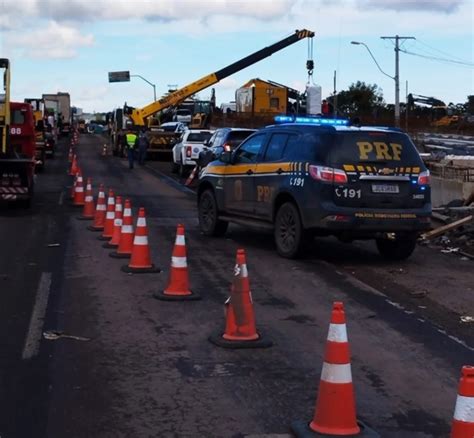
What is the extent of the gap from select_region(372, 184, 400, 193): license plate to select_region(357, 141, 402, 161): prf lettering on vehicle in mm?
370

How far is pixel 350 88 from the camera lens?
107500 mm

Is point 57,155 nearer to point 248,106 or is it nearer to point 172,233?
point 248,106

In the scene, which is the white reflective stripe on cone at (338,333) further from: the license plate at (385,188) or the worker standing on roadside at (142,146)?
the worker standing on roadside at (142,146)

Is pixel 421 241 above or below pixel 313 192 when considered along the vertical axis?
below

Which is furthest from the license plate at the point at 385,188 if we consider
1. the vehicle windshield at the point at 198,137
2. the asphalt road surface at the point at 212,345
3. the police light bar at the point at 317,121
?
the vehicle windshield at the point at 198,137

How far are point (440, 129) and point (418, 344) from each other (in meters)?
61.6

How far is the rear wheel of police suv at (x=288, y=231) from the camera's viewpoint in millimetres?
12531

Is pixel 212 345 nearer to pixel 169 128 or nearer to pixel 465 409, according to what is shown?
pixel 465 409

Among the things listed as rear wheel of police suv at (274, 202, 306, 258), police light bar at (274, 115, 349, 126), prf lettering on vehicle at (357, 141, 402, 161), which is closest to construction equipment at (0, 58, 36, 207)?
police light bar at (274, 115, 349, 126)

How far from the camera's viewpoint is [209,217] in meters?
15.5

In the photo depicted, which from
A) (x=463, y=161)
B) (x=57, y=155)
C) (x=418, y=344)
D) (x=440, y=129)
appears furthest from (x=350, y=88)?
(x=418, y=344)

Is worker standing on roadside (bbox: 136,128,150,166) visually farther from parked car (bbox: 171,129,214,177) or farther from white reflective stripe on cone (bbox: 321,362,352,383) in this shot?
white reflective stripe on cone (bbox: 321,362,352,383)

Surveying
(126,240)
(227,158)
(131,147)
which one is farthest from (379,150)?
(131,147)

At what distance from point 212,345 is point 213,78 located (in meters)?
37.1
